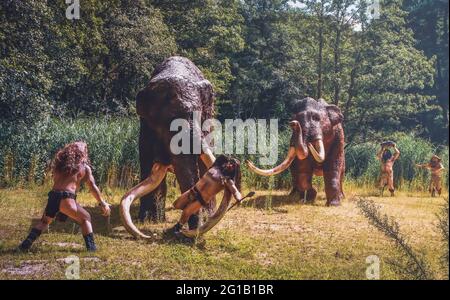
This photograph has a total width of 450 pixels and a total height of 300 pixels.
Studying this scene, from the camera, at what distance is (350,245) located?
6.03 meters

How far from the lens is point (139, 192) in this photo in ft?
20.5

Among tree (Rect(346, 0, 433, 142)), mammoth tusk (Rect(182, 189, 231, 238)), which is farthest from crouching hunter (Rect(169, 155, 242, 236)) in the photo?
tree (Rect(346, 0, 433, 142))

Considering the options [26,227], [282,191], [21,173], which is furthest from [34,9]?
[282,191]

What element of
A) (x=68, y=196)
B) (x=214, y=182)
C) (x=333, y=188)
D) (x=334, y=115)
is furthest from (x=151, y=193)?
(x=334, y=115)

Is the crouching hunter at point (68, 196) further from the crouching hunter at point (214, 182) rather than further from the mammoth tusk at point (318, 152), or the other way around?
the mammoth tusk at point (318, 152)

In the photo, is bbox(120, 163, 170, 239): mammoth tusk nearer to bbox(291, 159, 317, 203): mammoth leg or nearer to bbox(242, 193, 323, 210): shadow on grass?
bbox(242, 193, 323, 210): shadow on grass

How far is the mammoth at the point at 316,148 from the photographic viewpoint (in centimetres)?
893

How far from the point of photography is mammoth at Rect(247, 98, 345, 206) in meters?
8.93

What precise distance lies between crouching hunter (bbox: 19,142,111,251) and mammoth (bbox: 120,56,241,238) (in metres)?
0.51

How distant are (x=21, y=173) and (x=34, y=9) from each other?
11.2 ft

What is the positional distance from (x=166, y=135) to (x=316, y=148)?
3569 millimetres

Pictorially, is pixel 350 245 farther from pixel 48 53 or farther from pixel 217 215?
pixel 48 53

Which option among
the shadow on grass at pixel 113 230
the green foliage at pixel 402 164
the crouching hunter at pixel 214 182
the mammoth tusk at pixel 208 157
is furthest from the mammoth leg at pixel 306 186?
the crouching hunter at pixel 214 182

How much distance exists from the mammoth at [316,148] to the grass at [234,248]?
100 centimetres
